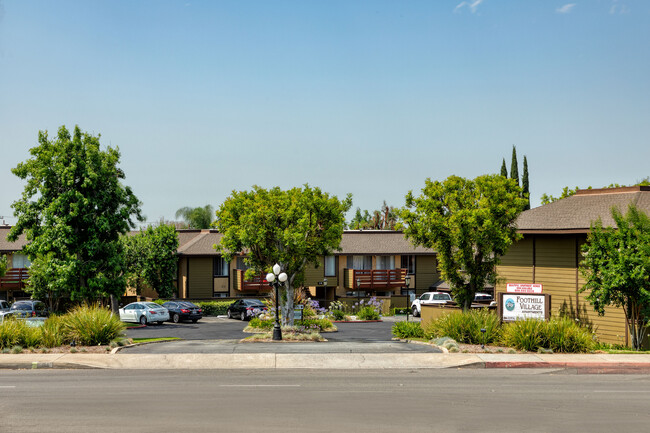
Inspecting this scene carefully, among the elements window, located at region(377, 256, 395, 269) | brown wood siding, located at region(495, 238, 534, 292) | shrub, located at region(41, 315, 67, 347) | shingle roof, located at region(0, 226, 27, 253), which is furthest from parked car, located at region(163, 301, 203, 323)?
brown wood siding, located at region(495, 238, 534, 292)

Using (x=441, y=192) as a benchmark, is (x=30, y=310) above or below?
below

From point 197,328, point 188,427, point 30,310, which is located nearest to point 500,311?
point 188,427

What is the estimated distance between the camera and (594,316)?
1079 inches

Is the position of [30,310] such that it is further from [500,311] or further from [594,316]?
[594,316]

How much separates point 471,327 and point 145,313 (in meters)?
25.2

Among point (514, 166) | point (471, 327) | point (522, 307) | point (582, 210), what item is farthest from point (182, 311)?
point (514, 166)

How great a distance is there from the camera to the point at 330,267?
5622 cm

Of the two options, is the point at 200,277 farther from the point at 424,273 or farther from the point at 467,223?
the point at 467,223

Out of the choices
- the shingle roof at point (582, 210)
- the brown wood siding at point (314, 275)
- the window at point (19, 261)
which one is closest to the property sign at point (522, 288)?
the shingle roof at point (582, 210)

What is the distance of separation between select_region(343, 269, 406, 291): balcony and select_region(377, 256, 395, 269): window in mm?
1673

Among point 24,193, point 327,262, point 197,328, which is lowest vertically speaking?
point 197,328

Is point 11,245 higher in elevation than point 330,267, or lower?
higher

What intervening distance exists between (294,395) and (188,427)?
11.4 ft

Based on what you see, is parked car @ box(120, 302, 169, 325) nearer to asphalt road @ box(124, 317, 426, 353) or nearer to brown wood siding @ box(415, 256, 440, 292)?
asphalt road @ box(124, 317, 426, 353)
